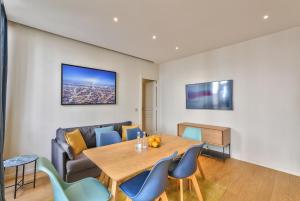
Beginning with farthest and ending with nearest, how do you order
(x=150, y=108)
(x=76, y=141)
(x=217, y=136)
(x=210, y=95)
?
(x=150, y=108) < (x=210, y=95) < (x=217, y=136) < (x=76, y=141)

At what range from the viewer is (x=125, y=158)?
165cm

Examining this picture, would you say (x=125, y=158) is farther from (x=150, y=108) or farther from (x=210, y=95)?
(x=150, y=108)

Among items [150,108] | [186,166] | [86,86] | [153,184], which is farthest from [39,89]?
[150,108]

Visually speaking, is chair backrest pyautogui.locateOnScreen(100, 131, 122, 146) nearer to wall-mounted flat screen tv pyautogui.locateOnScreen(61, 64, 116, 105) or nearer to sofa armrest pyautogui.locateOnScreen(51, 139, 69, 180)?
sofa armrest pyautogui.locateOnScreen(51, 139, 69, 180)

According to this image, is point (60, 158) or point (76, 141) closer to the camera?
point (60, 158)

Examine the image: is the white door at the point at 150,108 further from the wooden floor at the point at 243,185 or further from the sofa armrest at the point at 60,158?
the sofa armrest at the point at 60,158

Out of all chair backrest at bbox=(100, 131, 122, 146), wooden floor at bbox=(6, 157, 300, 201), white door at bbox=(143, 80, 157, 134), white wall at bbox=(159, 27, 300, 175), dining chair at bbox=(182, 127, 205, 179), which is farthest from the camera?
white door at bbox=(143, 80, 157, 134)

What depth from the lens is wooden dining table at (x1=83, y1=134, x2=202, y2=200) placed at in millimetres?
1343

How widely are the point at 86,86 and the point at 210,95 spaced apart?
10.4ft

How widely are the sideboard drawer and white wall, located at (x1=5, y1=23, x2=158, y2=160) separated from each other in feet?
8.68

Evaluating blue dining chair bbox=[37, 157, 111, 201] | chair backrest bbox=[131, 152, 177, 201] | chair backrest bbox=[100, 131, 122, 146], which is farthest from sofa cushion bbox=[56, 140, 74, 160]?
chair backrest bbox=[131, 152, 177, 201]

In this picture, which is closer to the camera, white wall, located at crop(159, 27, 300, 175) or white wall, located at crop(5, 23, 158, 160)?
white wall, located at crop(5, 23, 158, 160)

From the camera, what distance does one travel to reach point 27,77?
2756 mm

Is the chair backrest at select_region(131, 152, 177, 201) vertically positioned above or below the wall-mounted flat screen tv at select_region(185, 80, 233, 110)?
below
